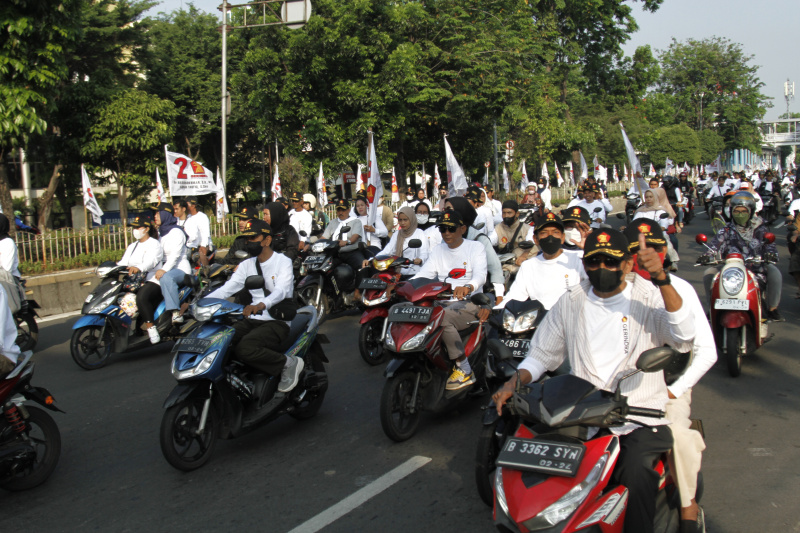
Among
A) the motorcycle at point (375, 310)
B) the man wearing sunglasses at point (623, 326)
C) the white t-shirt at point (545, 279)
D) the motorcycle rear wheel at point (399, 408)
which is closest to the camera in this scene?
the man wearing sunglasses at point (623, 326)

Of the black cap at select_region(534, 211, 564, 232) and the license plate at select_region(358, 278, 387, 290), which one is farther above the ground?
the black cap at select_region(534, 211, 564, 232)

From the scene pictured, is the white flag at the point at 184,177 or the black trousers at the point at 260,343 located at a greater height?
the white flag at the point at 184,177

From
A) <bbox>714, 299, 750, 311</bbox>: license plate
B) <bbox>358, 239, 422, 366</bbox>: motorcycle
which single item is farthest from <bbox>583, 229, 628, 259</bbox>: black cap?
<bbox>358, 239, 422, 366</bbox>: motorcycle

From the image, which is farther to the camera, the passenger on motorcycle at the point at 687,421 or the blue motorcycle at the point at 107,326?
the blue motorcycle at the point at 107,326

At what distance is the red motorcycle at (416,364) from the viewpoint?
17.6ft

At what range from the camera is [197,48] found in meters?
36.6

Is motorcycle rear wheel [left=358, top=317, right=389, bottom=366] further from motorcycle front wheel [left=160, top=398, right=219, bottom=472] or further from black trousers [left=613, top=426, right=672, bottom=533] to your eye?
black trousers [left=613, top=426, right=672, bottom=533]

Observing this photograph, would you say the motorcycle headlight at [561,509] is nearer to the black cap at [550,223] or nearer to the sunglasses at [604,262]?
the sunglasses at [604,262]

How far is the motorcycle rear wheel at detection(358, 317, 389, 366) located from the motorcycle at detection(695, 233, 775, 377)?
139 inches

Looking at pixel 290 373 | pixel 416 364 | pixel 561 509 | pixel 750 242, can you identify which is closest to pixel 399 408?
pixel 416 364

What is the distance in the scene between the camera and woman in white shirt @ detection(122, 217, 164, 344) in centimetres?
841

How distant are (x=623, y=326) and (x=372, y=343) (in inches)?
195

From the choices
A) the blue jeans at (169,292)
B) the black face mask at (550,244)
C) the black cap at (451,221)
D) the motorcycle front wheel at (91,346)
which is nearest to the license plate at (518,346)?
the black face mask at (550,244)

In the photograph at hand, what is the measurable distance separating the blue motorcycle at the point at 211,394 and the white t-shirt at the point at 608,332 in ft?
8.95
